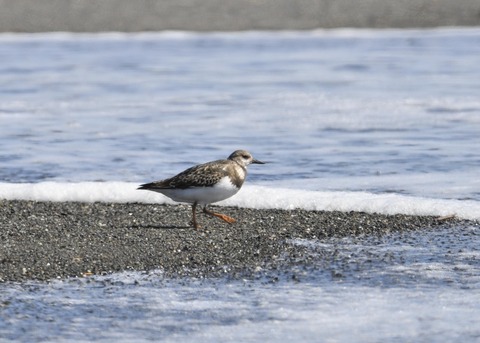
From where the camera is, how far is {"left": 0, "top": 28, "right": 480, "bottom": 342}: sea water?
6078 mm

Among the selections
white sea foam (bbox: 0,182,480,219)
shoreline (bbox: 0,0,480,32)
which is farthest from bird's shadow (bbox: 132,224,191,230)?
shoreline (bbox: 0,0,480,32)

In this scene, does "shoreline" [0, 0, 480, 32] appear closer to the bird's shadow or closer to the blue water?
the blue water

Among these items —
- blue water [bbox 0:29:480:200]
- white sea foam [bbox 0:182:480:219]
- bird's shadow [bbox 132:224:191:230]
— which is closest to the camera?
bird's shadow [bbox 132:224:191:230]

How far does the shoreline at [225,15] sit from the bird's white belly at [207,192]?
20028mm

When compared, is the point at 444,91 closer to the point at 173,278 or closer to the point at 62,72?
the point at 62,72

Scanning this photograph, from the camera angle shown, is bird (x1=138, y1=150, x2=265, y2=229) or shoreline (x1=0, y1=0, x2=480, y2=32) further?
shoreline (x1=0, y1=0, x2=480, y2=32)

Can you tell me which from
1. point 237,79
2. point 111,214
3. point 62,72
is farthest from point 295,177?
point 62,72

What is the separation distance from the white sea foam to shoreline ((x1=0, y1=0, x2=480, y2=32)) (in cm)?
1862

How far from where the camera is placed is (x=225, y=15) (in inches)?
1139

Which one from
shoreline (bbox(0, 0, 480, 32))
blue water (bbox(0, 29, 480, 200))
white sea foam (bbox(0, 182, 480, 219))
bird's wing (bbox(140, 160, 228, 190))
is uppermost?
shoreline (bbox(0, 0, 480, 32))

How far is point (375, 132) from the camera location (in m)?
13.9

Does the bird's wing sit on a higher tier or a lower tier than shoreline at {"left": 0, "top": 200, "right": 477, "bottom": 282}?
higher

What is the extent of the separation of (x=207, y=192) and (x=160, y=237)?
635 mm

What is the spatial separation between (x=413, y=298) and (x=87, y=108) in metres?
10.9
